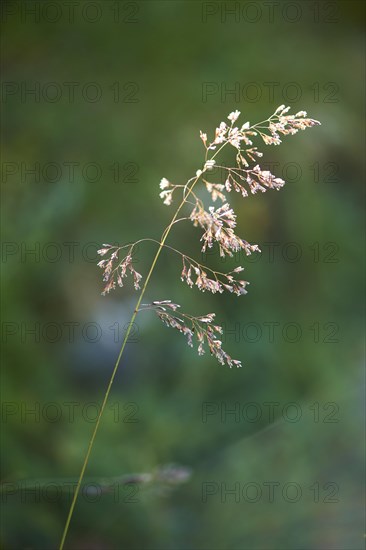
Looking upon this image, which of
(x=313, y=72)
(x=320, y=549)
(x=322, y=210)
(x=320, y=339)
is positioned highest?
(x=313, y=72)

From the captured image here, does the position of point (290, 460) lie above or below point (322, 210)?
below

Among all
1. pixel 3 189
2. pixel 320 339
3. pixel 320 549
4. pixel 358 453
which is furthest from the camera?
pixel 320 339

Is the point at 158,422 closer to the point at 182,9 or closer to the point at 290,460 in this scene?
the point at 290,460

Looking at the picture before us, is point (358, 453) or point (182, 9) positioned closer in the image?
point (358, 453)

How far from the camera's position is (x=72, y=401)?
1.56 metres

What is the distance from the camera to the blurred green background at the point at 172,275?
55.3 inches

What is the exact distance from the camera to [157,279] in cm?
178

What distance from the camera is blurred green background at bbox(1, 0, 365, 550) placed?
4.61ft

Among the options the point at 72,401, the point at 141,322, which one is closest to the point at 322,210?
the point at 141,322

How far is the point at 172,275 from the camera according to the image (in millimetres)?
1779

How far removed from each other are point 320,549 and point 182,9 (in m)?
1.44

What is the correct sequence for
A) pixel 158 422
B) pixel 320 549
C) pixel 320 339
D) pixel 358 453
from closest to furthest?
1. pixel 320 549
2. pixel 358 453
3. pixel 158 422
4. pixel 320 339

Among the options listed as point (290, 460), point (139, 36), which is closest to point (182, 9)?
point (139, 36)

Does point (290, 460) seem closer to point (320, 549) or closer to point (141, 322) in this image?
point (320, 549)
